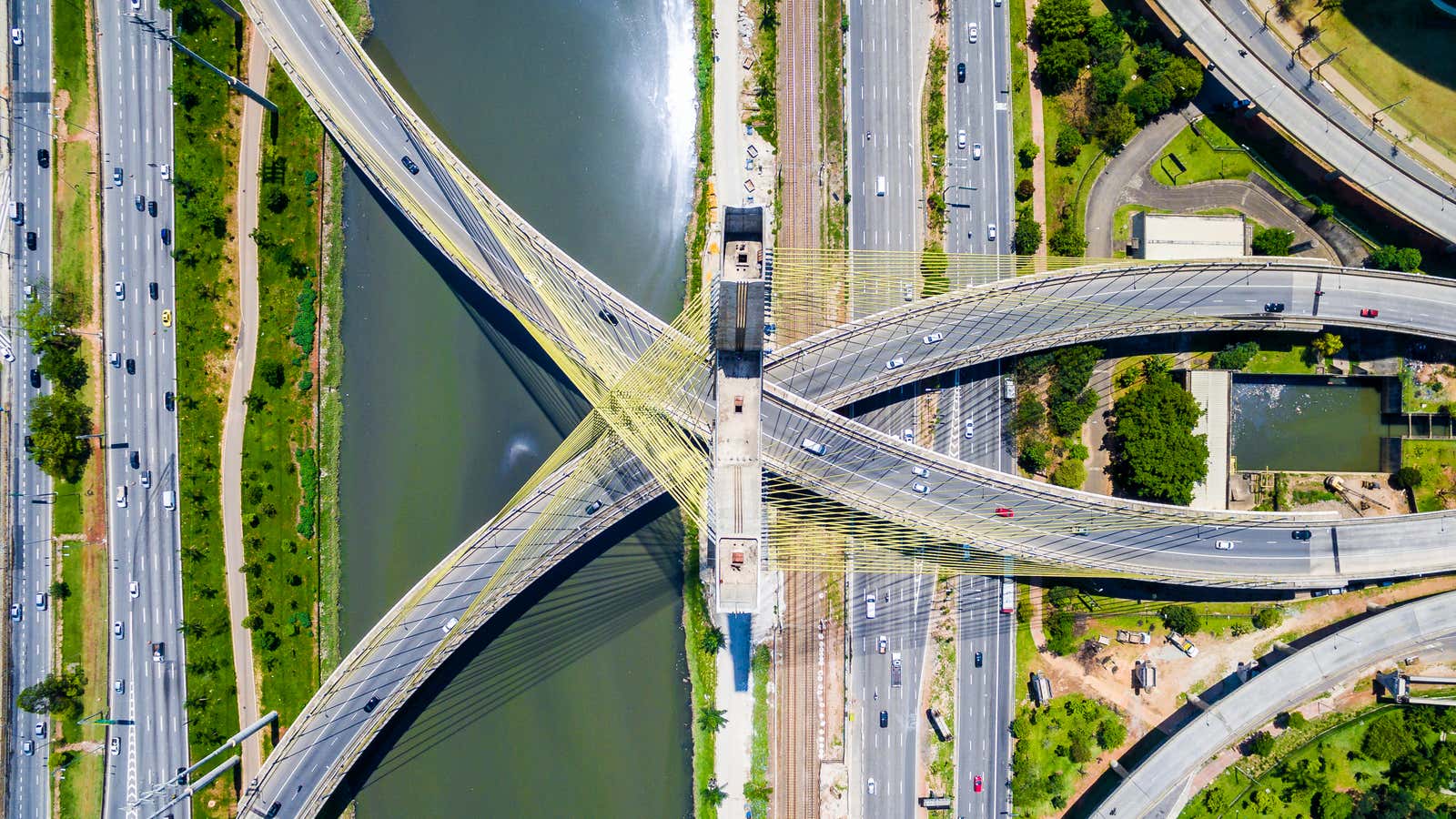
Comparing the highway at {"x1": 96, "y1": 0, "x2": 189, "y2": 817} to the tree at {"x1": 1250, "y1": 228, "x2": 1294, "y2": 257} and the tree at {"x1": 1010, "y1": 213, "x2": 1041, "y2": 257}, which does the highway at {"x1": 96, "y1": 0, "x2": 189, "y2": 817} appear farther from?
the tree at {"x1": 1250, "y1": 228, "x2": 1294, "y2": 257}

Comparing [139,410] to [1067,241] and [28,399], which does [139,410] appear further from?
[1067,241]

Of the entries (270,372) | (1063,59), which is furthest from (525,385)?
(1063,59)

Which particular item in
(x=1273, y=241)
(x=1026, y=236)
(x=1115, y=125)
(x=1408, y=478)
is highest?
(x=1115, y=125)

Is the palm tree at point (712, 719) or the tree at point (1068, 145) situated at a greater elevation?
the tree at point (1068, 145)

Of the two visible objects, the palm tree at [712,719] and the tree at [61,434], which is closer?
the tree at [61,434]

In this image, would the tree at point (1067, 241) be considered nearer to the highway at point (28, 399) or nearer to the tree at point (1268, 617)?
the tree at point (1268, 617)

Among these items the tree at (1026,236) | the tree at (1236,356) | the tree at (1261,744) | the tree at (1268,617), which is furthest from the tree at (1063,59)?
the tree at (1261,744)
